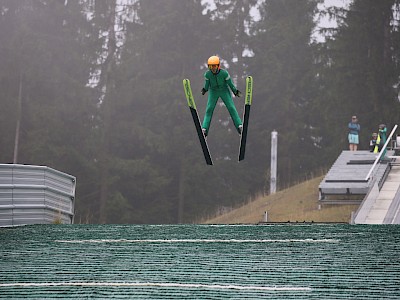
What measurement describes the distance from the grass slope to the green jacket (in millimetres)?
10381

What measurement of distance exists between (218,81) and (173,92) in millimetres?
35155

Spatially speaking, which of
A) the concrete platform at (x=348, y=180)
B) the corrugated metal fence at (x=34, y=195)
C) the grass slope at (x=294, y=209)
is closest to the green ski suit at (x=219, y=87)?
the corrugated metal fence at (x=34, y=195)

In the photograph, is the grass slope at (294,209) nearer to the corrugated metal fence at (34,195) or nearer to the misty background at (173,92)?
the corrugated metal fence at (34,195)

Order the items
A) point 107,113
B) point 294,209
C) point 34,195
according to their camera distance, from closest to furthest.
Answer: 1. point 34,195
2. point 294,209
3. point 107,113

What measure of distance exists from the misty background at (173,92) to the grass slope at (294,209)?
44.7 feet

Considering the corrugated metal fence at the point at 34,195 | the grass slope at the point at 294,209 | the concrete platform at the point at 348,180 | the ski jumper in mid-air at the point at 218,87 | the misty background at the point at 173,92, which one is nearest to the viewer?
the ski jumper in mid-air at the point at 218,87

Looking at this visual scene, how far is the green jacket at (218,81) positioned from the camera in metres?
13.9

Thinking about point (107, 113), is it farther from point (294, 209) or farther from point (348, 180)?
point (348, 180)

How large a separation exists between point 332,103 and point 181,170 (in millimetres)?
8637

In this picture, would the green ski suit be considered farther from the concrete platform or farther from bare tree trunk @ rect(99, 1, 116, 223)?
bare tree trunk @ rect(99, 1, 116, 223)

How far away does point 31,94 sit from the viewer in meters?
46.5

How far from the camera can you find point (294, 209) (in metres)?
27.5

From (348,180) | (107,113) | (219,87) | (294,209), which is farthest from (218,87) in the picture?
(107,113)

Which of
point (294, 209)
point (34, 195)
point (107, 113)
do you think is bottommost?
point (34, 195)
